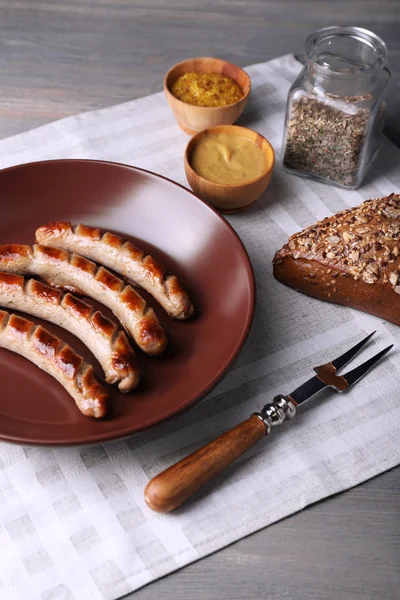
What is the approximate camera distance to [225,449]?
1.95 meters

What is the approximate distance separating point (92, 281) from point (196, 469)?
69 cm

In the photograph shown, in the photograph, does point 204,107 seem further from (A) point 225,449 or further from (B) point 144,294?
(A) point 225,449

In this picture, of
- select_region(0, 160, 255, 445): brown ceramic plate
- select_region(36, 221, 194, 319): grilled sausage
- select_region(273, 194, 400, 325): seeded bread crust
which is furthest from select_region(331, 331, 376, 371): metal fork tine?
select_region(36, 221, 194, 319): grilled sausage

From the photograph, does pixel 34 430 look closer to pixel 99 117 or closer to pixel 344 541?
pixel 344 541

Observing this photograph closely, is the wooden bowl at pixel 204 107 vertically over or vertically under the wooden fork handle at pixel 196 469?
over

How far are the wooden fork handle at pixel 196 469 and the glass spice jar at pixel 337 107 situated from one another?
1.23 m

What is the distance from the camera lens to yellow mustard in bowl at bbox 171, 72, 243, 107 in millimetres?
3006

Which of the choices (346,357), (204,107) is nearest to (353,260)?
(346,357)

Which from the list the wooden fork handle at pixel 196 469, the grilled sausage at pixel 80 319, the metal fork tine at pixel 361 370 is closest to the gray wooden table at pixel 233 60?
the wooden fork handle at pixel 196 469

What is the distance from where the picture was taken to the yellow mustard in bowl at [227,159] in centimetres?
274

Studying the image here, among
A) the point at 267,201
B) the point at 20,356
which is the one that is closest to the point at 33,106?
the point at 267,201

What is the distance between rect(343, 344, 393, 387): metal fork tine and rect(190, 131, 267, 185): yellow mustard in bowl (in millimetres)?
833

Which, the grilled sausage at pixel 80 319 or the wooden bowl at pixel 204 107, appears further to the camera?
the wooden bowl at pixel 204 107

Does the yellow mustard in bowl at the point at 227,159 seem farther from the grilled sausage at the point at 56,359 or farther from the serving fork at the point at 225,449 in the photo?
the grilled sausage at the point at 56,359
